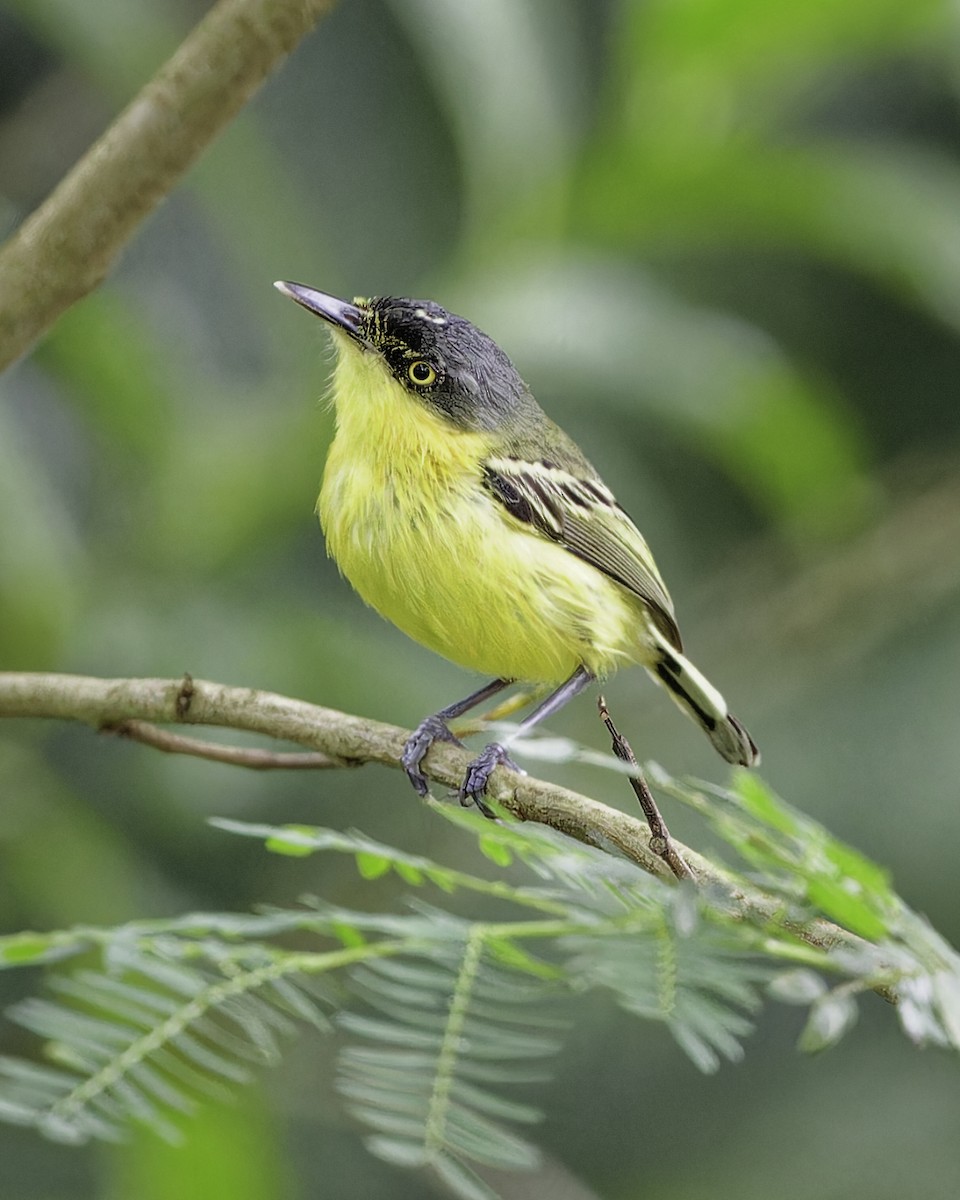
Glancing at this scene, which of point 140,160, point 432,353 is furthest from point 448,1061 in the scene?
point 432,353

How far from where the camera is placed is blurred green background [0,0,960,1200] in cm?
243

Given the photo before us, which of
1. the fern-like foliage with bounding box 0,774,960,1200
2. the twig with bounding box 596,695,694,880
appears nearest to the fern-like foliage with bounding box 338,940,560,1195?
the fern-like foliage with bounding box 0,774,960,1200

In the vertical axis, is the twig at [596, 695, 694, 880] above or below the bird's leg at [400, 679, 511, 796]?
above

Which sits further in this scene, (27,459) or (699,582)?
(699,582)

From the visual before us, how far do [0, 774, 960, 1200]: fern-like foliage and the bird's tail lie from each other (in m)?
1.44

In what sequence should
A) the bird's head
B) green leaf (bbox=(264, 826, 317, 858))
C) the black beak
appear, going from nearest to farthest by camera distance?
green leaf (bbox=(264, 826, 317, 858)) < the black beak < the bird's head

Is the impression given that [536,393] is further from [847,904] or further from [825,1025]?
[825,1025]

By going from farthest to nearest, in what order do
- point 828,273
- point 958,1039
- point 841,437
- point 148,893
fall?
point 828,273
point 841,437
point 148,893
point 958,1039

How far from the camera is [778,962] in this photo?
98 cm

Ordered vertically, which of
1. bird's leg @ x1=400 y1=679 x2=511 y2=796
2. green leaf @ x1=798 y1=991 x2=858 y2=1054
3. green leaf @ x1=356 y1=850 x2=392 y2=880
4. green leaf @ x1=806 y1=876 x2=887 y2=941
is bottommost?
bird's leg @ x1=400 y1=679 x2=511 y2=796

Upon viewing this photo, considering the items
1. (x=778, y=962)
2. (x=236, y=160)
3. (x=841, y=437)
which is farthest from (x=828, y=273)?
(x=778, y=962)

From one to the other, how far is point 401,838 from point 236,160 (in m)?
1.37

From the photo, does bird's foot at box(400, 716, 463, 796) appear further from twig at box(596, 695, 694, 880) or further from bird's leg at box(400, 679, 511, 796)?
twig at box(596, 695, 694, 880)

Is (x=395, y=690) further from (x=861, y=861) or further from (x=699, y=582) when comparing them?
(x=861, y=861)
